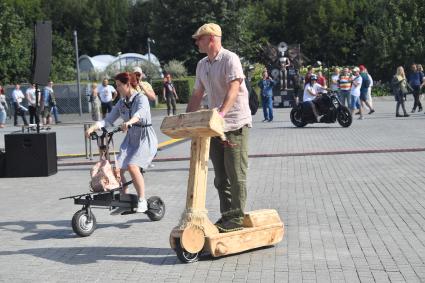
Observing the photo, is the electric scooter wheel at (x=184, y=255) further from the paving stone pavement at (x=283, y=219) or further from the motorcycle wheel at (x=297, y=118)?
the motorcycle wheel at (x=297, y=118)

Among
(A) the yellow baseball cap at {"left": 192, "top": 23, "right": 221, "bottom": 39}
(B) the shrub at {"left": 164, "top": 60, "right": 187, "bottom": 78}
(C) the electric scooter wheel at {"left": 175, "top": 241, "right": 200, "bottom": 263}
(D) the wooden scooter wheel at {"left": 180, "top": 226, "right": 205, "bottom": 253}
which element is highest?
(B) the shrub at {"left": 164, "top": 60, "right": 187, "bottom": 78}

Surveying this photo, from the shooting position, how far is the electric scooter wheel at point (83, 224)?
25.2 ft

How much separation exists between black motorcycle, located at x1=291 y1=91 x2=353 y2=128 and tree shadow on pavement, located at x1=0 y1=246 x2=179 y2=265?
15.0 m

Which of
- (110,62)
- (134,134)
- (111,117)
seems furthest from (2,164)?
(110,62)

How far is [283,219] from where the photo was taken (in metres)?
8.28

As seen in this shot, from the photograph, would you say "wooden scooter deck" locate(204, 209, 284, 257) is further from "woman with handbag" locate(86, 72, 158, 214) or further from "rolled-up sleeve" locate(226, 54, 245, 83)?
"woman with handbag" locate(86, 72, 158, 214)

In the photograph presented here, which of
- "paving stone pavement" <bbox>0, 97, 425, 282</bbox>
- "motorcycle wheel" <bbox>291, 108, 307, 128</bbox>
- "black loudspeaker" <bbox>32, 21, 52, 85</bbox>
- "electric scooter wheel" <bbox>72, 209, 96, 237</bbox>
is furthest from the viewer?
"motorcycle wheel" <bbox>291, 108, 307, 128</bbox>

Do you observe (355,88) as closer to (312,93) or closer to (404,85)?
(404,85)

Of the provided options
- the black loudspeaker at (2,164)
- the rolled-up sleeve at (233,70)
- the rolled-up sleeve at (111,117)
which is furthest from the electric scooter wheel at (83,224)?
the black loudspeaker at (2,164)

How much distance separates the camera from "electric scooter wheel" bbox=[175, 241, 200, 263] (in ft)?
20.9

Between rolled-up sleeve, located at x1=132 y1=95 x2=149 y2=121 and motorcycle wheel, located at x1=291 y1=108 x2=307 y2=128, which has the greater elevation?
rolled-up sleeve, located at x1=132 y1=95 x2=149 y2=121

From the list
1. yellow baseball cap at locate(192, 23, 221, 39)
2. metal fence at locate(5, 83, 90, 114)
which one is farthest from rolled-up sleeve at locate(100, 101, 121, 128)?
metal fence at locate(5, 83, 90, 114)

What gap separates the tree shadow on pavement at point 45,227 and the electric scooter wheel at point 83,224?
129 mm

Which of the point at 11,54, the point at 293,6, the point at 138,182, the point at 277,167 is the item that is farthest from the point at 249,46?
the point at 138,182
